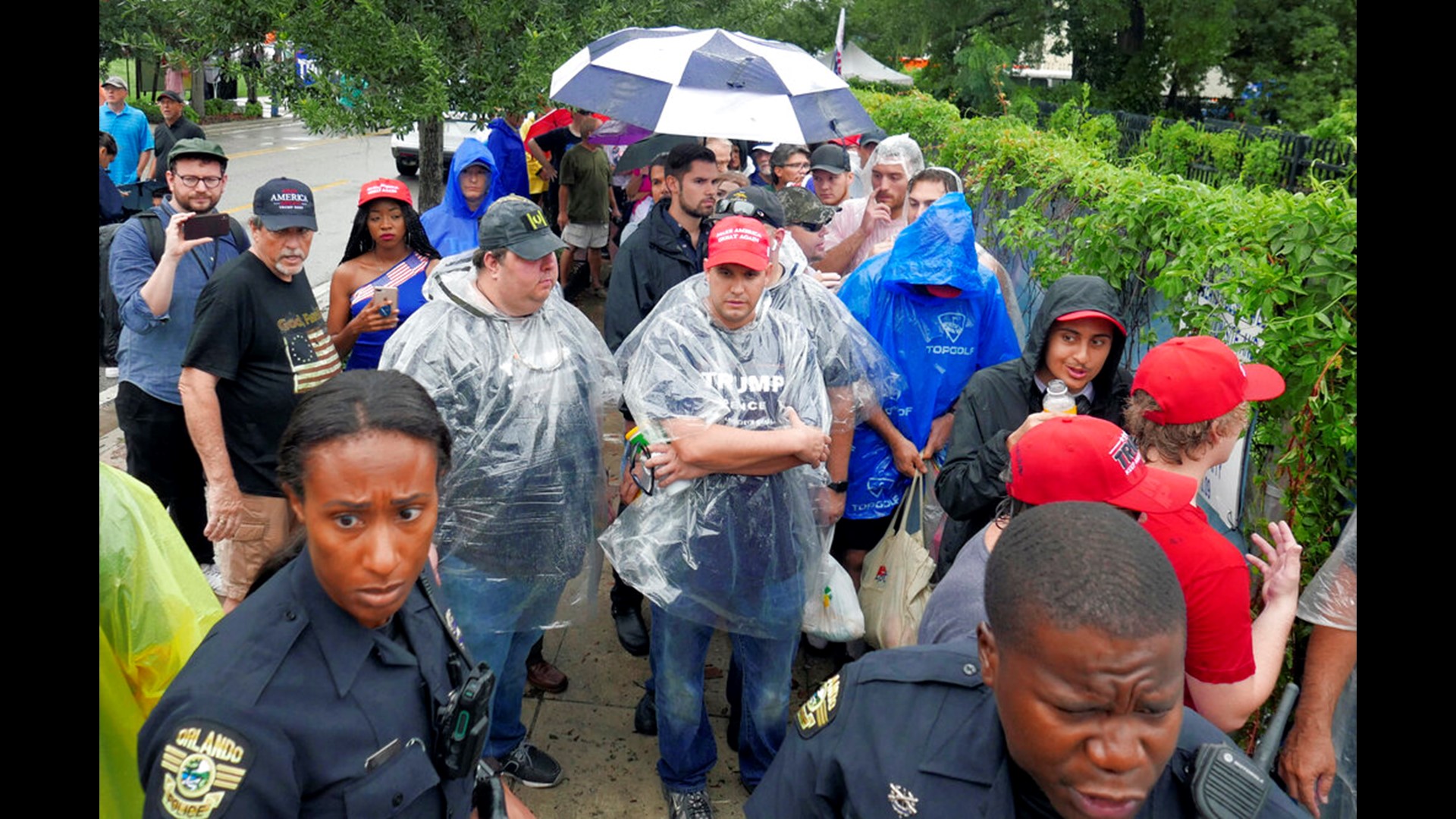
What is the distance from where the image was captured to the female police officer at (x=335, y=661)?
158cm

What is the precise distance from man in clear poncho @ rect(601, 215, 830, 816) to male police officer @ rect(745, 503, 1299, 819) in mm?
1608

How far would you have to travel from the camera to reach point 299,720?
165 centimetres

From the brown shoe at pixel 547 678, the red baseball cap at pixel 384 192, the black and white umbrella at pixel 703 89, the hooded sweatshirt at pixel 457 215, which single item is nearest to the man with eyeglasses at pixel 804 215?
the black and white umbrella at pixel 703 89

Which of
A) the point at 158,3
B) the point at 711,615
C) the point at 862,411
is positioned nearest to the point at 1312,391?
the point at 862,411

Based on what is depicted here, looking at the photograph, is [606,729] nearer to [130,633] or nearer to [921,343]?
[921,343]

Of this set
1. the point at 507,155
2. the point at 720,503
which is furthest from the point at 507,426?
the point at 507,155

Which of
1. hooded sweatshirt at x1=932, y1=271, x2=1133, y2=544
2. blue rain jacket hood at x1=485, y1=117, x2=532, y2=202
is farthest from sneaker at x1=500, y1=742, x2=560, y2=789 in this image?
blue rain jacket hood at x1=485, y1=117, x2=532, y2=202

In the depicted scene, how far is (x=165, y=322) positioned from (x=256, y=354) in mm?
693

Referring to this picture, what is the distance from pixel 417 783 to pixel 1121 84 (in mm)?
24210

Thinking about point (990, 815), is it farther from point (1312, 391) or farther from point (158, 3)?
point (158, 3)

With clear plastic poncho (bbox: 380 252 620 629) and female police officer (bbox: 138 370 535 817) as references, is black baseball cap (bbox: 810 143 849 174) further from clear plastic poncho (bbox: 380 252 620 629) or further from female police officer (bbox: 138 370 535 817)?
female police officer (bbox: 138 370 535 817)

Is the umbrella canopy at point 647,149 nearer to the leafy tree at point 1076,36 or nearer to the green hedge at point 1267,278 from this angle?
the green hedge at point 1267,278

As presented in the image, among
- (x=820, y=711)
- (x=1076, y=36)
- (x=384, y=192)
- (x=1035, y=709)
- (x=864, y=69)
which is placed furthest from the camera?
(x=1076, y=36)

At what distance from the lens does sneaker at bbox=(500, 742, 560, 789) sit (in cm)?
378
